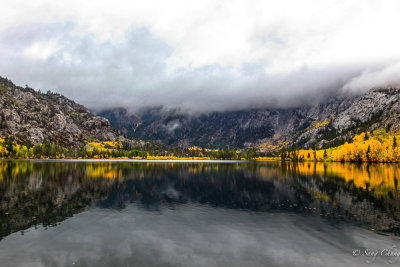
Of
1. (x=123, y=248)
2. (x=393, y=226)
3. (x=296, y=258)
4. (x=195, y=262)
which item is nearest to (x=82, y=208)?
(x=123, y=248)

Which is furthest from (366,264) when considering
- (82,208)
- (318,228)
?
(82,208)

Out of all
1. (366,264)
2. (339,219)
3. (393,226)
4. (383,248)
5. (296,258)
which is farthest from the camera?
(339,219)

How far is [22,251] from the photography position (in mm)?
19703

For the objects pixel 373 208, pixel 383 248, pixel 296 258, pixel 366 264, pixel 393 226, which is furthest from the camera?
pixel 373 208

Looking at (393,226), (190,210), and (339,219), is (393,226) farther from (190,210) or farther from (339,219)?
(190,210)

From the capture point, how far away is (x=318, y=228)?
26531 mm

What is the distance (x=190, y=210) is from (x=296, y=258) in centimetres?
2059

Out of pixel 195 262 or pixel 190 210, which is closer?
pixel 195 262

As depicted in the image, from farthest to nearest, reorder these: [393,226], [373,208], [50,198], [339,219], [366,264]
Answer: [50,198] → [373,208] → [339,219] → [393,226] → [366,264]

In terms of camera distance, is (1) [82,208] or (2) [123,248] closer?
(2) [123,248]

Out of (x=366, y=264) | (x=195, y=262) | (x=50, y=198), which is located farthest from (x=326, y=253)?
(x=50, y=198)

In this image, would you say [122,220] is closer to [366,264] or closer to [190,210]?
[190,210]

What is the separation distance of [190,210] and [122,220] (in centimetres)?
1096

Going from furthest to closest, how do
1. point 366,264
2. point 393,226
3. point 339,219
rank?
point 339,219, point 393,226, point 366,264
